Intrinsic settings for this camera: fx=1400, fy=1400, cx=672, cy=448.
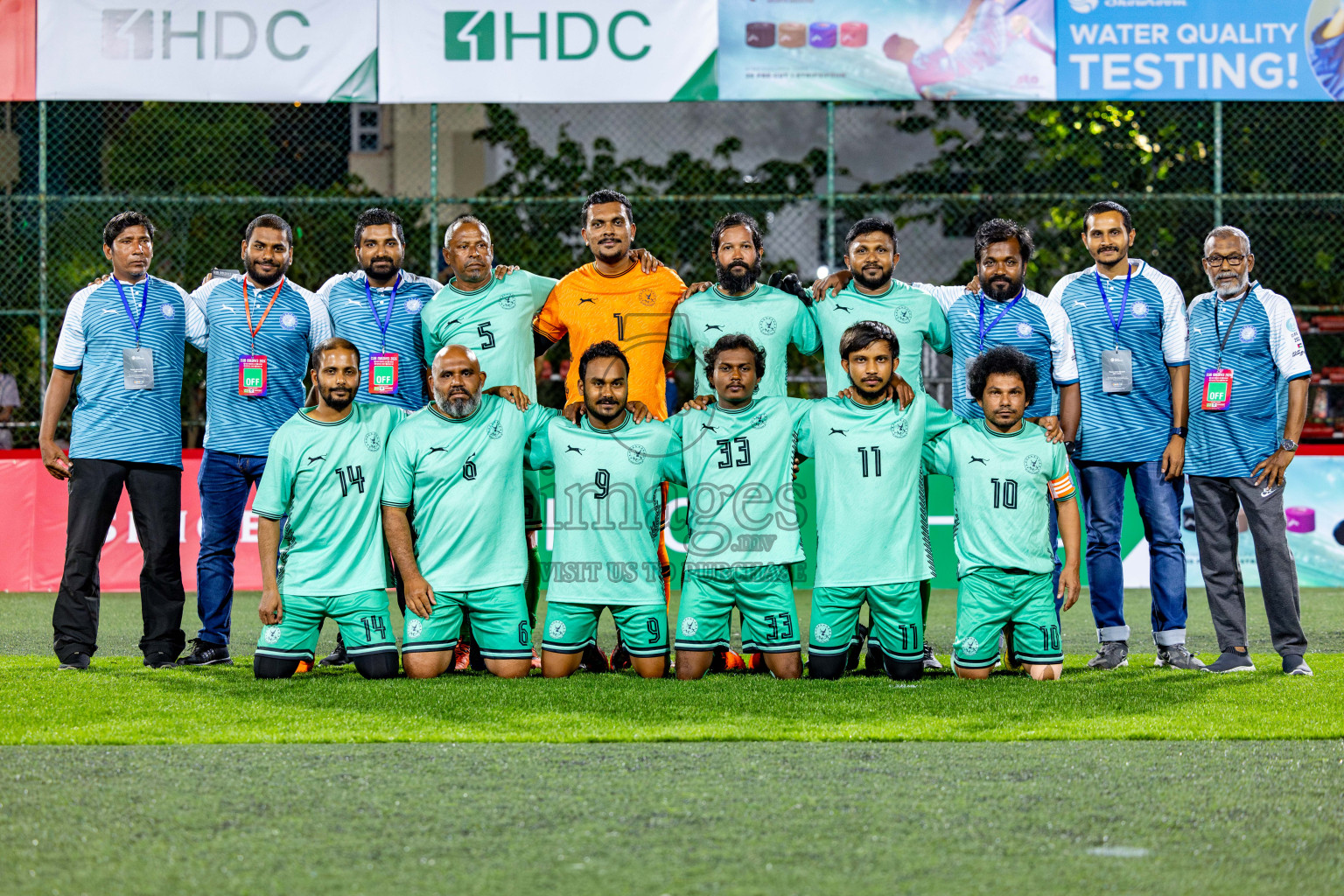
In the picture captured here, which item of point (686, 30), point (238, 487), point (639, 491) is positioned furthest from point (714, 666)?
point (686, 30)

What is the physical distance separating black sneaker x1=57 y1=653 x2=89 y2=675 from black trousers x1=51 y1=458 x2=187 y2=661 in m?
0.02

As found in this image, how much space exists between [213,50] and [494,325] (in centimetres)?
597

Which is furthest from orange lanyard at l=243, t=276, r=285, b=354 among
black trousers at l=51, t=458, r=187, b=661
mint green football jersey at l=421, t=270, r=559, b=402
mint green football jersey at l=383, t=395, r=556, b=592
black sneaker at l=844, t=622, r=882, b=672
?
black sneaker at l=844, t=622, r=882, b=672

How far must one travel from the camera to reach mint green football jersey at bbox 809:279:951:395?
18.8 feet

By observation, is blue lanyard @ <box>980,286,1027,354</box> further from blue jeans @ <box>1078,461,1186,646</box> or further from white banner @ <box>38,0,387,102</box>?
white banner @ <box>38,0,387,102</box>

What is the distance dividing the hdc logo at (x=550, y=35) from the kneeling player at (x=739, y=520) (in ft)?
18.6

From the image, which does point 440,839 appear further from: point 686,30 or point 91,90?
point 91,90

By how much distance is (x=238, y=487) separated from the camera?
6.21 meters

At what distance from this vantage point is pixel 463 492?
5.46 m

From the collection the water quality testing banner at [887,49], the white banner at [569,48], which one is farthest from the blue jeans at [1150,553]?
the white banner at [569,48]

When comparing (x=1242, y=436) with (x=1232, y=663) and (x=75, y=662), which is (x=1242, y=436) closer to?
(x=1232, y=663)

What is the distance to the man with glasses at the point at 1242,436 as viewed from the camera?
18.5ft

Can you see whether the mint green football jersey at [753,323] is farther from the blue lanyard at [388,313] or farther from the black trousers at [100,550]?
the black trousers at [100,550]

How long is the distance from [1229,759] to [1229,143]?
1236 centimetres
